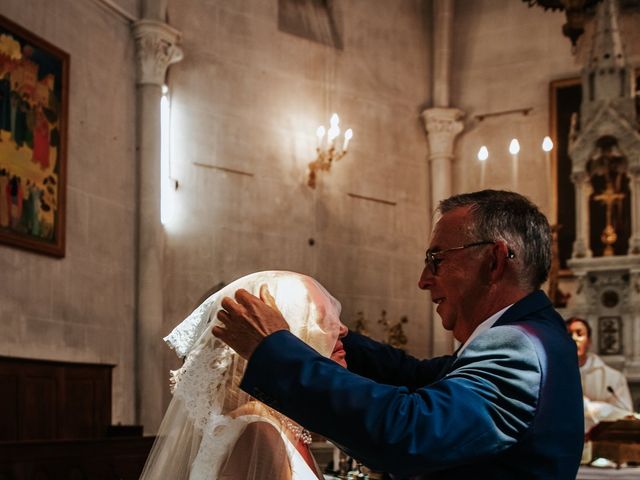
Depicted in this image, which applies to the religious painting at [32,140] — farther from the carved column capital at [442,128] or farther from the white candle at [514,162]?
the carved column capital at [442,128]

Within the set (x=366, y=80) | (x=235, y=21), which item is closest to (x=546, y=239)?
(x=235, y=21)

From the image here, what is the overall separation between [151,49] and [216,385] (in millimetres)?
8858

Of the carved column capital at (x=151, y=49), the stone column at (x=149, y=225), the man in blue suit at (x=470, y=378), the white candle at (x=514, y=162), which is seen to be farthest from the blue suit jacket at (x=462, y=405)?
the carved column capital at (x=151, y=49)

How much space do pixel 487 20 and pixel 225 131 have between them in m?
4.93

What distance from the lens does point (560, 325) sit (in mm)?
1979

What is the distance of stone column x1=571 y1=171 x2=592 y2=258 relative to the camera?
1206 centimetres

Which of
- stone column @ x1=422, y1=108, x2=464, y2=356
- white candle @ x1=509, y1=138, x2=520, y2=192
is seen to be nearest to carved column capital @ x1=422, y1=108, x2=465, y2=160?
stone column @ x1=422, y1=108, x2=464, y2=356

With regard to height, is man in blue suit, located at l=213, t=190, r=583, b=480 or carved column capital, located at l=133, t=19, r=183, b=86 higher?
carved column capital, located at l=133, t=19, r=183, b=86

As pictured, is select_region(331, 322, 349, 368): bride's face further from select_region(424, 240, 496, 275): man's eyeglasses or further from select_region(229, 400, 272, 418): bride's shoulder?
select_region(424, 240, 496, 275): man's eyeglasses

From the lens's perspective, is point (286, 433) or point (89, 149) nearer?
point (286, 433)

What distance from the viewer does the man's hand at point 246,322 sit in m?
1.84

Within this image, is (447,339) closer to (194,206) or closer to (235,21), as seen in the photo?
(194,206)

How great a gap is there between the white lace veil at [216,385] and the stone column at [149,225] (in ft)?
26.1

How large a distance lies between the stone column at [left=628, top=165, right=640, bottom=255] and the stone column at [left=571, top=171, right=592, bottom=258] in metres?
0.51
